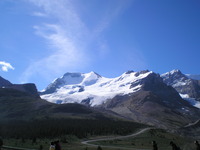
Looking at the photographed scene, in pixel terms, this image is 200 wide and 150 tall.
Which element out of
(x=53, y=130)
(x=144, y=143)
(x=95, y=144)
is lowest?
(x=95, y=144)

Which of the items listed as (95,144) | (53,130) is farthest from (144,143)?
(53,130)

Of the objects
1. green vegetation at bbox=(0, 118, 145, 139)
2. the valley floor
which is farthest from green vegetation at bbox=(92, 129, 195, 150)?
green vegetation at bbox=(0, 118, 145, 139)

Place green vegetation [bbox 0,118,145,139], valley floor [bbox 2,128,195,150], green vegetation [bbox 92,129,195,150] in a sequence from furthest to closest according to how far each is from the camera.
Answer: green vegetation [bbox 0,118,145,139] → valley floor [bbox 2,128,195,150] → green vegetation [bbox 92,129,195,150]

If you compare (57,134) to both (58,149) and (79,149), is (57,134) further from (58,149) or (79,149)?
(58,149)

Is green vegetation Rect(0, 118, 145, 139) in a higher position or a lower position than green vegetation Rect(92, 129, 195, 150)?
higher

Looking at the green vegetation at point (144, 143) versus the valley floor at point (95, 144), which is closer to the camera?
the green vegetation at point (144, 143)

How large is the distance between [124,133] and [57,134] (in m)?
35.0

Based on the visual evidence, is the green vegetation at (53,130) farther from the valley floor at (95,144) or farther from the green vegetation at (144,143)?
the green vegetation at (144,143)

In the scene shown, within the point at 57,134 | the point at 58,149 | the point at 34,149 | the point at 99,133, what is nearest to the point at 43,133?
the point at 57,134

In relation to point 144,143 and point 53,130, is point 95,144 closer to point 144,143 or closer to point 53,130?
point 144,143

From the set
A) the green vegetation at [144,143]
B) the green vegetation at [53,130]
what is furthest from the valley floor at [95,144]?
the green vegetation at [53,130]

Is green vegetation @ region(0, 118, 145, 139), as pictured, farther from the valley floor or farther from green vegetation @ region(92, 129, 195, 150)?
green vegetation @ region(92, 129, 195, 150)

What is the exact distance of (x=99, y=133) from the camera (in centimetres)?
11344

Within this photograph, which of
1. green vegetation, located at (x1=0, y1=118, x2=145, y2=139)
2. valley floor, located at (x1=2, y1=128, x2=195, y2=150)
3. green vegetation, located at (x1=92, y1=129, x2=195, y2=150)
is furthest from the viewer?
green vegetation, located at (x1=0, y1=118, x2=145, y2=139)
